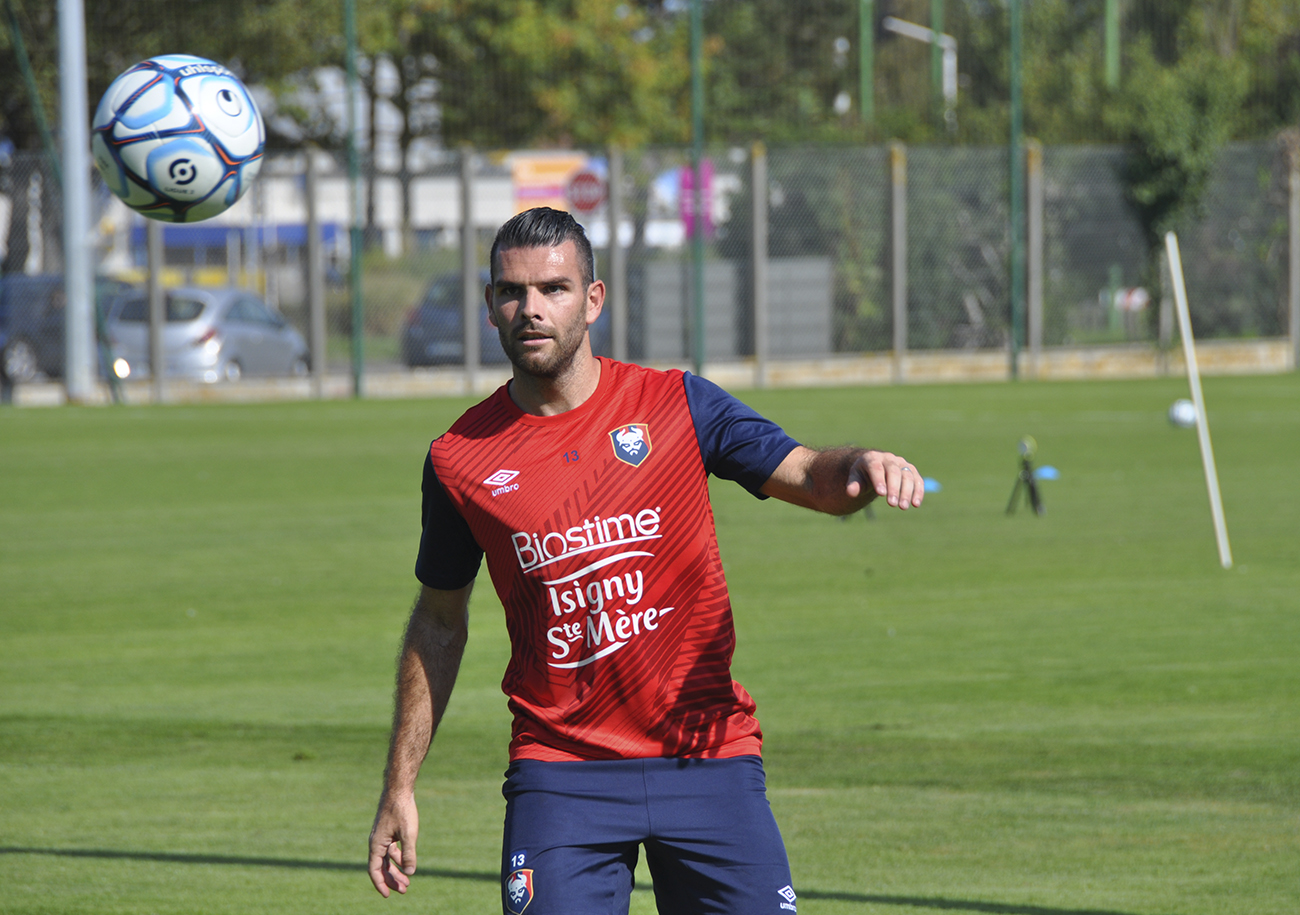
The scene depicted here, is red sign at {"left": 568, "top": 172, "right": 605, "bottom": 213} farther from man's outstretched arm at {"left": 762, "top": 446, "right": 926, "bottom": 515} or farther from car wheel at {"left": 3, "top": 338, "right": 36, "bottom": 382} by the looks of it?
man's outstretched arm at {"left": 762, "top": 446, "right": 926, "bottom": 515}

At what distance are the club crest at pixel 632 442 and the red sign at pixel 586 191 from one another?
76.9ft

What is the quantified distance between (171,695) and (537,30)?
89.7 feet

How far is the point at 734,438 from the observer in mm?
3645

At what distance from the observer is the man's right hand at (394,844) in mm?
3590

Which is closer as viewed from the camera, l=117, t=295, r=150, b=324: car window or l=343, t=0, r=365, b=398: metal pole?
l=117, t=295, r=150, b=324: car window

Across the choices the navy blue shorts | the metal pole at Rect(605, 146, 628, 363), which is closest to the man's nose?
the navy blue shorts

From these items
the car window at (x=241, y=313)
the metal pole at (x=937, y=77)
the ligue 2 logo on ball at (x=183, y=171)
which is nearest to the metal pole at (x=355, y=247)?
the car window at (x=241, y=313)

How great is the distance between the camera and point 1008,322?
28.8m

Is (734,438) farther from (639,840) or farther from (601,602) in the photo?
(639,840)

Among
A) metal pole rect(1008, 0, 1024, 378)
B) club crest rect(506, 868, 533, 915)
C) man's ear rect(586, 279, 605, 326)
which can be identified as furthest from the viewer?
metal pole rect(1008, 0, 1024, 378)

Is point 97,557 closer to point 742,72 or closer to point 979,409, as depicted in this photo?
point 979,409

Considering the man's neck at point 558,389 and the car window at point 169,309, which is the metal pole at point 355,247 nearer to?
the car window at point 169,309

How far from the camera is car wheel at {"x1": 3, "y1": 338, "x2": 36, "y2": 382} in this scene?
2470cm

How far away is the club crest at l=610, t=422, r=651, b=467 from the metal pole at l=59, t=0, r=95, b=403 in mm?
20952
